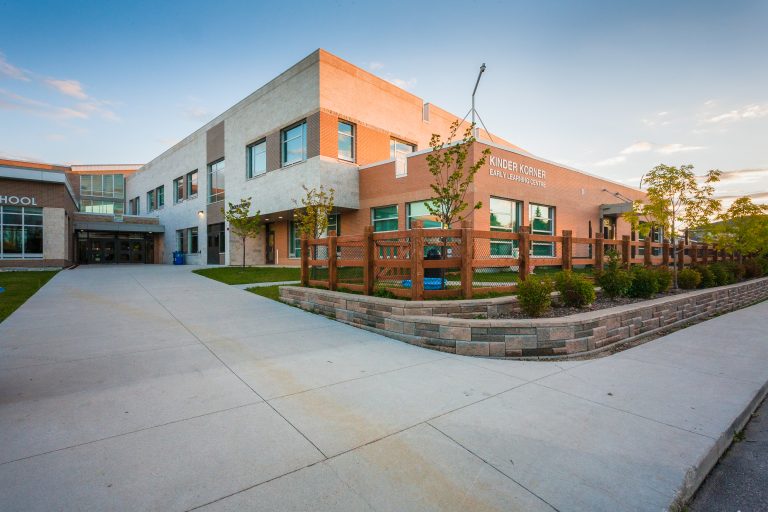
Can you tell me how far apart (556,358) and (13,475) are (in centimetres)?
568

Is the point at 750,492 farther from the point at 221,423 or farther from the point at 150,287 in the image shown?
the point at 150,287

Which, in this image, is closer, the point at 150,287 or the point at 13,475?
the point at 13,475

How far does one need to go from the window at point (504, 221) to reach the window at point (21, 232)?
26.4m

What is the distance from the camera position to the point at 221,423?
3172mm

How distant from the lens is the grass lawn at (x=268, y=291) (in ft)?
33.8

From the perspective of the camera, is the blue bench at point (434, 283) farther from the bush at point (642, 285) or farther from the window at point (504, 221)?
the window at point (504, 221)

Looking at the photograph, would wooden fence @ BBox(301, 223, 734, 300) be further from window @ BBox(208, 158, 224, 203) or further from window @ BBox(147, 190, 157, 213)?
window @ BBox(147, 190, 157, 213)

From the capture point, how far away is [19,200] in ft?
72.0

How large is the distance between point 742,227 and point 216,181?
100 ft

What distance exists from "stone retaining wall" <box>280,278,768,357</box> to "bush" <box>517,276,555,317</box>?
1.39 feet

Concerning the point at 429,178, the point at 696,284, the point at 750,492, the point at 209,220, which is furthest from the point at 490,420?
the point at 209,220

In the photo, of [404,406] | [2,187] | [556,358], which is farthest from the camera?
[2,187]

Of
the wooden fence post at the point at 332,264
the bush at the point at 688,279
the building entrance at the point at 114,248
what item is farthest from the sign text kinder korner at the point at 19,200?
the bush at the point at 688,279

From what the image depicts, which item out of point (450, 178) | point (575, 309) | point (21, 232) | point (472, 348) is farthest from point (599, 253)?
point (21, 232)
